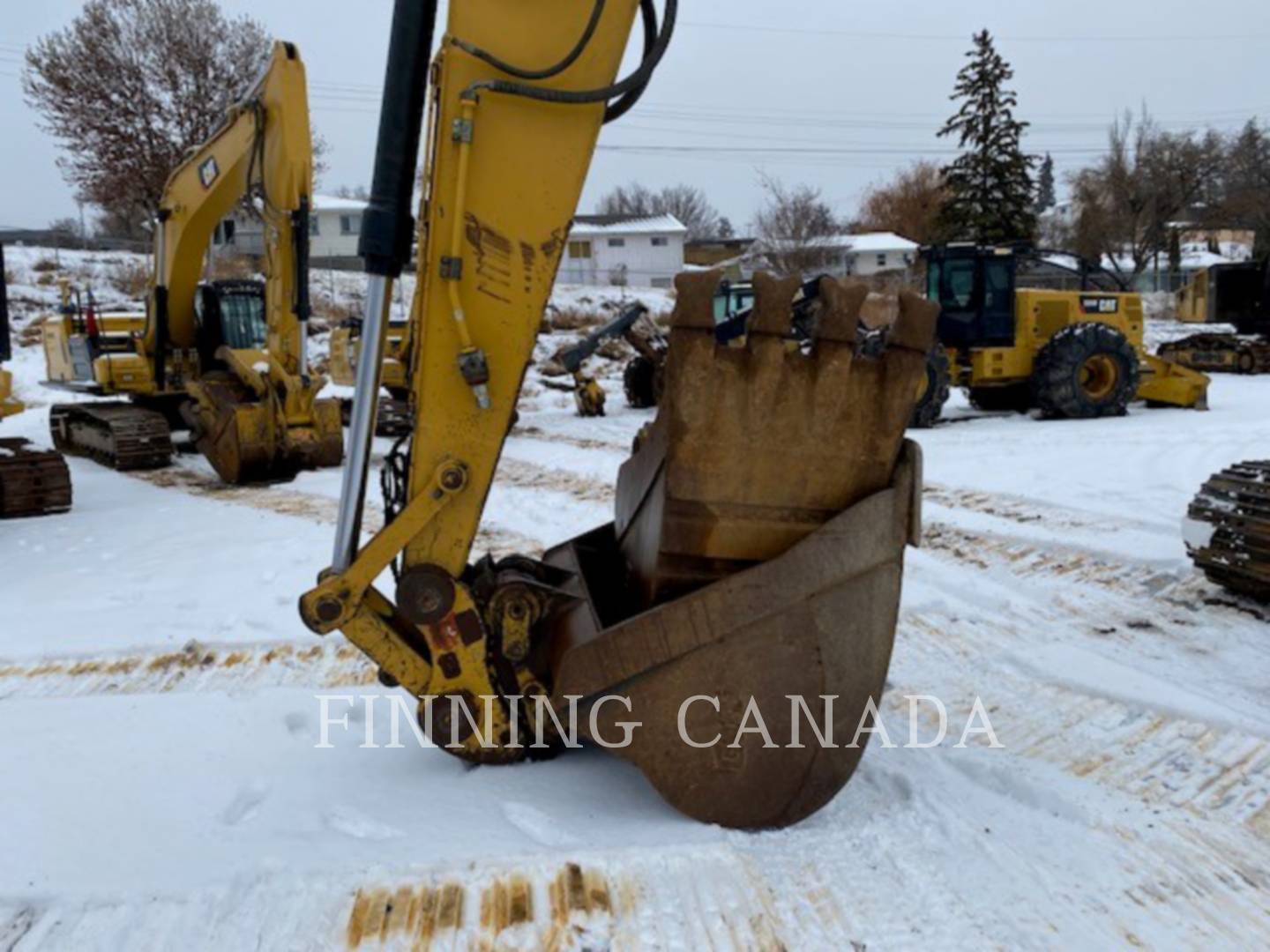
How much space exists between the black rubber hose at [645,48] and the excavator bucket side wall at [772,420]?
2.27 feet

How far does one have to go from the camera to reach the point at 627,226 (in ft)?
178

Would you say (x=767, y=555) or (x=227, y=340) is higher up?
(x=227, y=340)

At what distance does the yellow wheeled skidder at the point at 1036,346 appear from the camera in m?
12.3

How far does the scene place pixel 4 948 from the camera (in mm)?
2254

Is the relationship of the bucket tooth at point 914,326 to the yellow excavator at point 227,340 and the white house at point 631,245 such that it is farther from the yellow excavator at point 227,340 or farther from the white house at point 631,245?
the white house at point 631,245

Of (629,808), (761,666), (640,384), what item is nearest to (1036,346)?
(640,384)

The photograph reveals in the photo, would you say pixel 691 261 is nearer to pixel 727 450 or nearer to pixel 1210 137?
pixel 1210 137

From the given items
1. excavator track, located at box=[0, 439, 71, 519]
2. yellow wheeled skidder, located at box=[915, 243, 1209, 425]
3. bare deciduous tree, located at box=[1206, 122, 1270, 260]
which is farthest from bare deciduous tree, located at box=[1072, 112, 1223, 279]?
excavator track, located at box=[0, 439, 71, 519]

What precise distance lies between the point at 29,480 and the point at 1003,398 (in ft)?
39.1

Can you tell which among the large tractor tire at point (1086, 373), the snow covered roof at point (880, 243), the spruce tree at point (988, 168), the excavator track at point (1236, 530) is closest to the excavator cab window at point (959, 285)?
the large tractor tire at point (1086, 373)

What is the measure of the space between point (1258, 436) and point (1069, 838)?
912cm

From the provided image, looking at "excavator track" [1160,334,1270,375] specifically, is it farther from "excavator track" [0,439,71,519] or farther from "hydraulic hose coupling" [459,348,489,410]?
"hydraulic hose coupling" [459,348,489,410]

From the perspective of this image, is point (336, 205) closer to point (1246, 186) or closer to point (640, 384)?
point (640, 384)

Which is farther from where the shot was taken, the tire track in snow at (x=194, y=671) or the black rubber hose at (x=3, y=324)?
the black rubber hose at (x=3, y=324)
